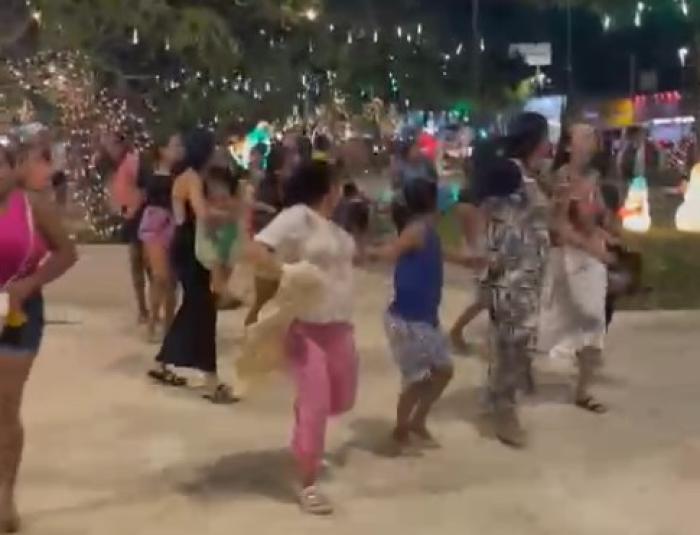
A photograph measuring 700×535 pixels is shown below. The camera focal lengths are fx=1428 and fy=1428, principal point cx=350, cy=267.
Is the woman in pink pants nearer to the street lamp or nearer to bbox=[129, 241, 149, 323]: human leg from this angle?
bbox=[129, 241, 149, 323]: human leg

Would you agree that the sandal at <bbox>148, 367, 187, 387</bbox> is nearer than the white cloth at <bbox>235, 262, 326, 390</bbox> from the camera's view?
No

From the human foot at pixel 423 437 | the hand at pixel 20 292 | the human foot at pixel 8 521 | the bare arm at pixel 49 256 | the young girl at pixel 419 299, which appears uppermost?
the bare arm at pixel 49 256

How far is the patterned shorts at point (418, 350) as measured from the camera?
6.61 metres

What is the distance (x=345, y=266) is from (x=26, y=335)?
1363 millimetres

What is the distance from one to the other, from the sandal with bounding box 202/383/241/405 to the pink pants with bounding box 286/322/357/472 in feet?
6.42

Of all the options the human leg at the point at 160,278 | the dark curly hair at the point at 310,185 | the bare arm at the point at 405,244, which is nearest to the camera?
the dark curly hair at the point at 310,185

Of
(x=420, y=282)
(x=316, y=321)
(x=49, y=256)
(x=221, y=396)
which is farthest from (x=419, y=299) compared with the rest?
(x=49, y=256)

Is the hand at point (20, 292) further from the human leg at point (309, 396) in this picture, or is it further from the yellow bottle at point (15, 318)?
the human leg at point (309, 396)

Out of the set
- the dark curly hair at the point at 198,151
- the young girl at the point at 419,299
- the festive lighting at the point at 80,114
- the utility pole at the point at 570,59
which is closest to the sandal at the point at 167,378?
the dark curly hair at the point at 198,151

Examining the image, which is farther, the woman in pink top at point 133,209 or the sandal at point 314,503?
the woman in pink top at point 133,209

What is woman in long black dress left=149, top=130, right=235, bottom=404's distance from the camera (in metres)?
7.90

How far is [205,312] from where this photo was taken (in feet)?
26.1

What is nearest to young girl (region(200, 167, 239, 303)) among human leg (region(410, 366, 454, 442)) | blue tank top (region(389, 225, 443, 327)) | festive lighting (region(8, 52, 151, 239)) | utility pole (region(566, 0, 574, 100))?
blue tank top (region(389, 225, 443, 327))

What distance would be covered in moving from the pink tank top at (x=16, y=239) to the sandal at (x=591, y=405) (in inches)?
140
